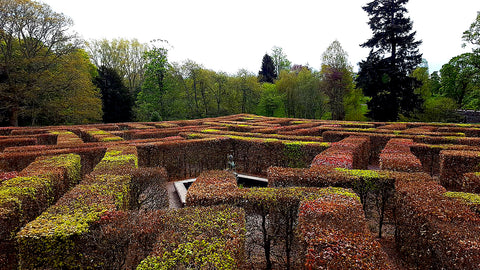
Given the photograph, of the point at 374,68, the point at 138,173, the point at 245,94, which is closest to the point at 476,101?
the point at 374,68

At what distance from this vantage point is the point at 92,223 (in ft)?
12.2

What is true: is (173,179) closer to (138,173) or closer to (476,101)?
(138,173)

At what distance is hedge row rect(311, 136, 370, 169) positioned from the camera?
24.4 ft

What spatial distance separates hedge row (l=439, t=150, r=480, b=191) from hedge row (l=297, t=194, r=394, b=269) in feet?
19.3

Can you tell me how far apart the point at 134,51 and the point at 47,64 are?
21837mm

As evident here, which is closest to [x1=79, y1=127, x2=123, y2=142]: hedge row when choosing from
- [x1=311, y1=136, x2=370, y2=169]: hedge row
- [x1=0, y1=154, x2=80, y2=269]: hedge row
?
[x1=0, y1=154, x2=80, y2=269]: hedge row

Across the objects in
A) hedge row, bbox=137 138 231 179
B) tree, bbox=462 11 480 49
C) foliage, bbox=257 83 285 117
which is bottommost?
hedge row, bbox=137 138 231 179

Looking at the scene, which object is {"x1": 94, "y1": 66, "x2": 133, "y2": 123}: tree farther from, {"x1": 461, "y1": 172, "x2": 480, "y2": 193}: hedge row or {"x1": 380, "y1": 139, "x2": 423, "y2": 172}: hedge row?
{"x1": 461, "y1": 172, "x2": 480, "y2": 193}: hedge row

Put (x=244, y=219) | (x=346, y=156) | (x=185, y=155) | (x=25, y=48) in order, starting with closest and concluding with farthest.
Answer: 1. (x=244, y=219)
2. (x=346, y=156)
3. (x=185, y=155)
4. (x=25, y=48)

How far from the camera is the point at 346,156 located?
8117 millimetres

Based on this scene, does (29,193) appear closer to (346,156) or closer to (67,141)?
(67,141)

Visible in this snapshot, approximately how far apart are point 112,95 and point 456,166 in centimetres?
3651

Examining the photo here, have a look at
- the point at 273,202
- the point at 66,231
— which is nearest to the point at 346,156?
the point at 273,202

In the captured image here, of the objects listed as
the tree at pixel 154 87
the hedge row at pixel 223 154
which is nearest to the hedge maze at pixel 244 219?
the hedge row at pixel 223 154
